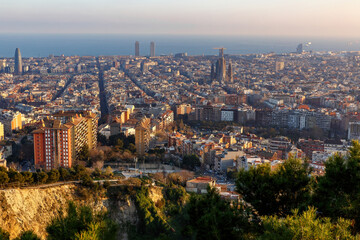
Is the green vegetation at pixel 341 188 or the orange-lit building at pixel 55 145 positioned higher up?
the green vegetation at pixel 341 188

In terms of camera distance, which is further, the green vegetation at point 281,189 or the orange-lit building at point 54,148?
the orange-lit building at point 54,148

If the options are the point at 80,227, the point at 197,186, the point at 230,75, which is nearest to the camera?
the point at 80,227

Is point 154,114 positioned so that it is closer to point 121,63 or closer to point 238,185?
point 238,185

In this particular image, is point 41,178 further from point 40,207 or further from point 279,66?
point 279,66

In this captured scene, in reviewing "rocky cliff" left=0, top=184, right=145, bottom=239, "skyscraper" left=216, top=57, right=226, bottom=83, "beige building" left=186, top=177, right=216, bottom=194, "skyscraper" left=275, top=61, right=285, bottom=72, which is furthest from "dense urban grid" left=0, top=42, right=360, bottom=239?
"skyscraper" left=275, top=61, right=285, bottom=72

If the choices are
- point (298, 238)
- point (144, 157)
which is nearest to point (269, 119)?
point (144, 157)

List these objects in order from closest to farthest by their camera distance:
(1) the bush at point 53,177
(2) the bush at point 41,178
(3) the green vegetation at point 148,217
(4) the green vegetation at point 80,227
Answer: (4) the green vegetation at point 80,227 < (3) the green vegetation at point 148,217 < (2) the bush at point 41,178 < (1) the bush at point 53,177

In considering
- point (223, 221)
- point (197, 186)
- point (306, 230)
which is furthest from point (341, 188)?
point (197, 186)

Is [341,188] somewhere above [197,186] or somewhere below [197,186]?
above

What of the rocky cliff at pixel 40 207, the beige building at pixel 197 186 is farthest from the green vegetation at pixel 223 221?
the beige building at pixel 197 186

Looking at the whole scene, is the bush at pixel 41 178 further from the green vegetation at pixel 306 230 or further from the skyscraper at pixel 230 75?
the skyscraper at pixel 230 75

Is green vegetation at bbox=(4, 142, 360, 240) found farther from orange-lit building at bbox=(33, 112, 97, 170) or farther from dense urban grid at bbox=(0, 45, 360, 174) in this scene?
orange-lit building at bbox=(33, 112, 97, 170)
